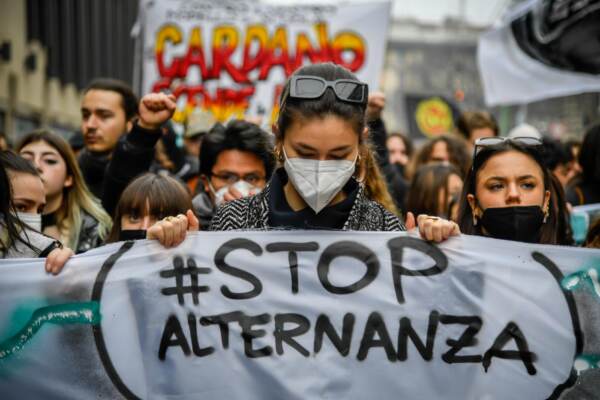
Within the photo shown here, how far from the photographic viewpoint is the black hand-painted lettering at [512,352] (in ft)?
7.72

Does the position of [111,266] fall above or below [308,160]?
below

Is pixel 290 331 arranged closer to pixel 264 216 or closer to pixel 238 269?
pixel 238 269

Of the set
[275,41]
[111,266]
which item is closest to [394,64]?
[275,41]

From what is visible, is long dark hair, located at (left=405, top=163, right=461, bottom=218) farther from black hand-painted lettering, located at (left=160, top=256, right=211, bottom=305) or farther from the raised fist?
black hand-painted lettering, located at (left=160, top=256, right=211, bottom=305)

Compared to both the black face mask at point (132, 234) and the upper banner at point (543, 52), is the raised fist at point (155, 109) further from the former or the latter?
the upper banner at point (543, 52)

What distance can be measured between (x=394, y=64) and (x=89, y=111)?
7193 cm

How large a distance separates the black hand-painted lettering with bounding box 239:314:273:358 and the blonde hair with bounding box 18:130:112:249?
1368 mm

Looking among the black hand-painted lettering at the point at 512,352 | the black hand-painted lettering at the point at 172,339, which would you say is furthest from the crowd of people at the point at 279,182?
the black hand-painted lettering at the point at 512,352

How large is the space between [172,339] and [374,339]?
0.63 meters

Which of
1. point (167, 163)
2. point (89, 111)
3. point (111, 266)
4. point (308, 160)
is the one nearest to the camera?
point (308, 160)

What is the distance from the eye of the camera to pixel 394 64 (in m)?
74.2

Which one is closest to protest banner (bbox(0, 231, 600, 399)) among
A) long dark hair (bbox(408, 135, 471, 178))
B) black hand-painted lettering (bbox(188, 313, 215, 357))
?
black hand-painted lettering (bbox(188, 313, 215, 357))

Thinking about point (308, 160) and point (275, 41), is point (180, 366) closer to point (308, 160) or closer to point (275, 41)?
point (308, 160)

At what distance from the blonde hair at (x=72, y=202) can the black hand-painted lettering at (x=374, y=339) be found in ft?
5.30
